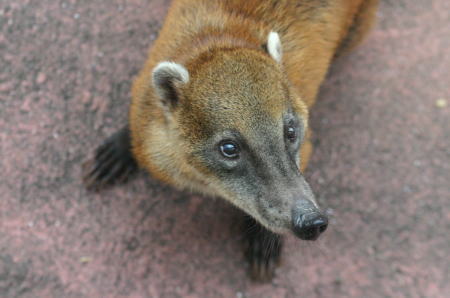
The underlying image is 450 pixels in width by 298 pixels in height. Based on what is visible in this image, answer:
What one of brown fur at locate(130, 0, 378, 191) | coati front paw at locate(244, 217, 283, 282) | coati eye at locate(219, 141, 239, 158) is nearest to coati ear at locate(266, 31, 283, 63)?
brown fur at locate(130, 0, 378, 191)

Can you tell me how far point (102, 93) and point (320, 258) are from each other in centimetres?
245

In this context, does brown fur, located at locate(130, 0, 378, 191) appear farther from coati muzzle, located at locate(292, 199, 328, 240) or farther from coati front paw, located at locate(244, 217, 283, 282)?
coati muzzle, located at locate(292, 199, 328, 240)

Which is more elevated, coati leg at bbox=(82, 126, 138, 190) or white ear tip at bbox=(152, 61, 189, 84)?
white ear tip at bbox=(152, 61, 189, 84)

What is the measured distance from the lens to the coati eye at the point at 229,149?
348 centimetres

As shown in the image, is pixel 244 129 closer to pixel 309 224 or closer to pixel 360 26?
pixel 309 224

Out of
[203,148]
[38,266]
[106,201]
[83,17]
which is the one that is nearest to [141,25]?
[83,17]

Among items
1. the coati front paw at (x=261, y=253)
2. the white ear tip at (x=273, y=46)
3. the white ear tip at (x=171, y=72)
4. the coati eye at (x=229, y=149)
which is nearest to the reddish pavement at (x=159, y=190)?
the coati front paw at (x=261, y=253)

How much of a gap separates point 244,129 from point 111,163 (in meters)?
1.67

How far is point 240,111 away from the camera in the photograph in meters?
3.40

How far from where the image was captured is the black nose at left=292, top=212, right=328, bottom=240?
10.4ft

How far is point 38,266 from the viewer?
4246 mm

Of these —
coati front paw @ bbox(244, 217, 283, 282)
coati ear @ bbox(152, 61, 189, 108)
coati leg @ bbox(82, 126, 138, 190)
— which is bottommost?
coati front paw @ bbox(244, 217, 283, 282)

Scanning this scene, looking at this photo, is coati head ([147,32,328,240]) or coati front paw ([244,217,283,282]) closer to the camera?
coati head ([147,32,328,240])

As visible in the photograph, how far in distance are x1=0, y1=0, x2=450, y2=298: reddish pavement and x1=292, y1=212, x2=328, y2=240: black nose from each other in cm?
125
